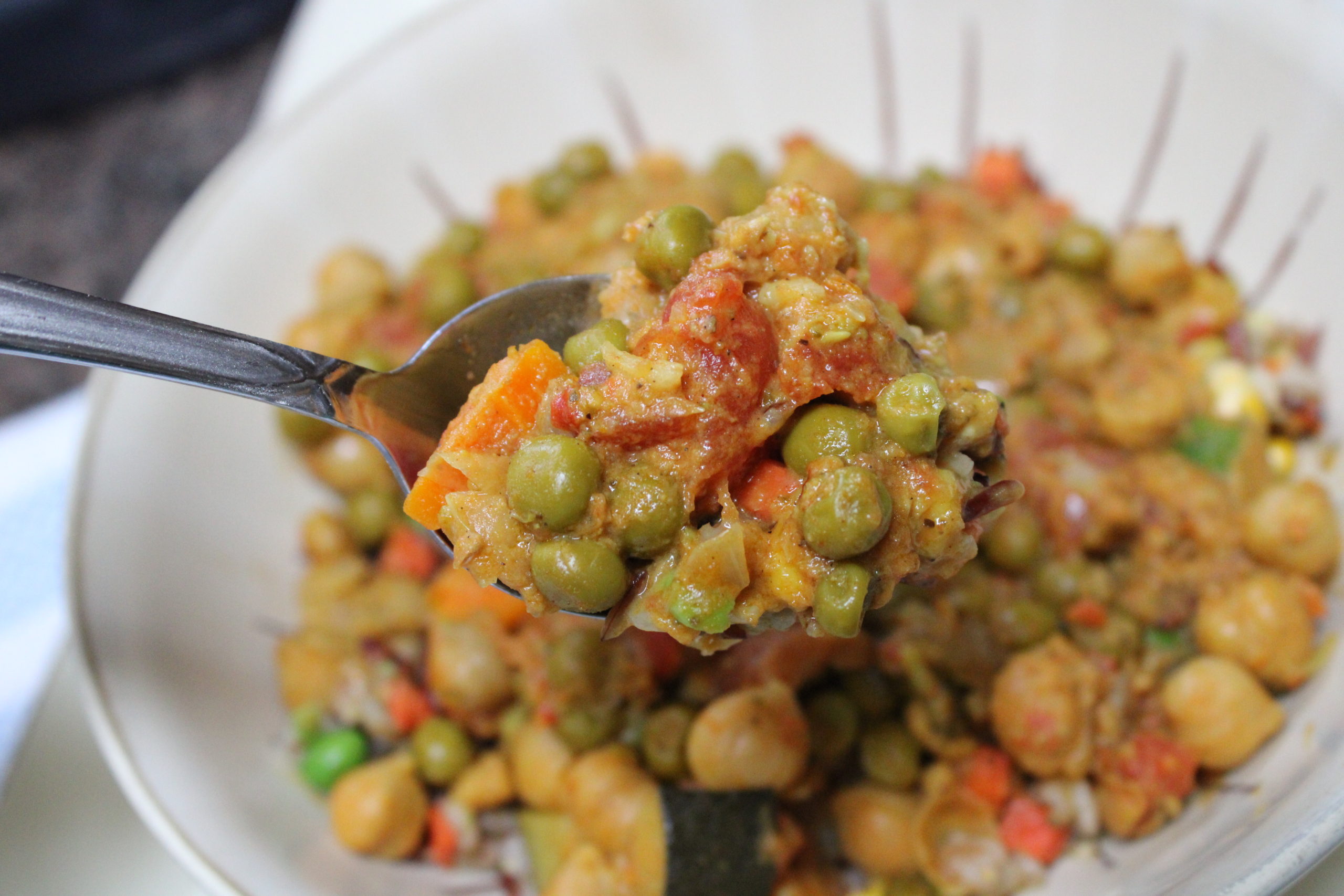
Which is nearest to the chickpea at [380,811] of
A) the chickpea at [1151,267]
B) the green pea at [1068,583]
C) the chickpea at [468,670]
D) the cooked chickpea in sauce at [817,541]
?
the cooked chickpea in sauce at [817,541]

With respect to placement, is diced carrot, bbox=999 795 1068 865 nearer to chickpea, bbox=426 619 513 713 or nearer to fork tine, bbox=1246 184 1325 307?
chickpea, bbox=426 619 513 713

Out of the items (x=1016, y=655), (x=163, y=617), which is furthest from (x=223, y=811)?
(x=1016, y=655)

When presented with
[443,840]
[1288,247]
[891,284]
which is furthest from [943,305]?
[443,840]

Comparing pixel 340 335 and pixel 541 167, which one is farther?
pixel 541 167

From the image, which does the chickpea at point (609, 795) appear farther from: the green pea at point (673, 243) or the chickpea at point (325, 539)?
the green pea at point (673, 243)

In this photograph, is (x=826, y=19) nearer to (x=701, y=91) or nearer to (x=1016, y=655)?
(x=701, y=91)

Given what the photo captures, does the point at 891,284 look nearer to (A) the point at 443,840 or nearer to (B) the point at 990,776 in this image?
(B) the point at 990,776

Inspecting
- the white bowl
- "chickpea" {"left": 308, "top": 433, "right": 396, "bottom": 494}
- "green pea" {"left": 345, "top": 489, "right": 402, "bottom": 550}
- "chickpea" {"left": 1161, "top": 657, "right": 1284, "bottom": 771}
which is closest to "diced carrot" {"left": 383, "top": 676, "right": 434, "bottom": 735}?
the white bowl
